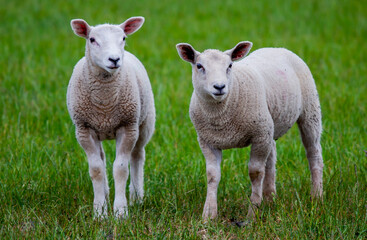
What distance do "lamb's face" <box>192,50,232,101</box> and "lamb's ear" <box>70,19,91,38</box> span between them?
3.24ft

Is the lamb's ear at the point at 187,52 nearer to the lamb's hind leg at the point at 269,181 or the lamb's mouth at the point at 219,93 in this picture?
the lamb's mouth at the point at 219,93

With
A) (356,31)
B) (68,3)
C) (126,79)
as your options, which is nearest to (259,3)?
(356,31)

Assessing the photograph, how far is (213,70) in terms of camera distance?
164 inches

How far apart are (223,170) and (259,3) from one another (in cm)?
934

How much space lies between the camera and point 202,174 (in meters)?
5.45

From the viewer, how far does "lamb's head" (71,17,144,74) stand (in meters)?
4.35

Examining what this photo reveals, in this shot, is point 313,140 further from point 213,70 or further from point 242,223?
point 213,70

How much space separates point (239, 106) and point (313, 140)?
112 cm

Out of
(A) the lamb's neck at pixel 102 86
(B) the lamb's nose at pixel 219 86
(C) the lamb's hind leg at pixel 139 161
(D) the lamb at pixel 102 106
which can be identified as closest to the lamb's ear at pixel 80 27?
(D) the lamb at pixel 102 106

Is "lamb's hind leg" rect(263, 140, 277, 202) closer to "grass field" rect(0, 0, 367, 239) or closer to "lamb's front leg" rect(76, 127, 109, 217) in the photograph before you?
"grass field" rect(0, 0, 367, 239)

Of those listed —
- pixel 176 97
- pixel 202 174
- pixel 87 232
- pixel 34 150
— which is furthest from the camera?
pixel 176 97

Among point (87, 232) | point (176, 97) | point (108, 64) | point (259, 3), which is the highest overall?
point (259, 3)

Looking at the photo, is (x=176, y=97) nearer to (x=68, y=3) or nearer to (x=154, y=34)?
(x=154, y=34)

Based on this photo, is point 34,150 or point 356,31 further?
point 356,31
